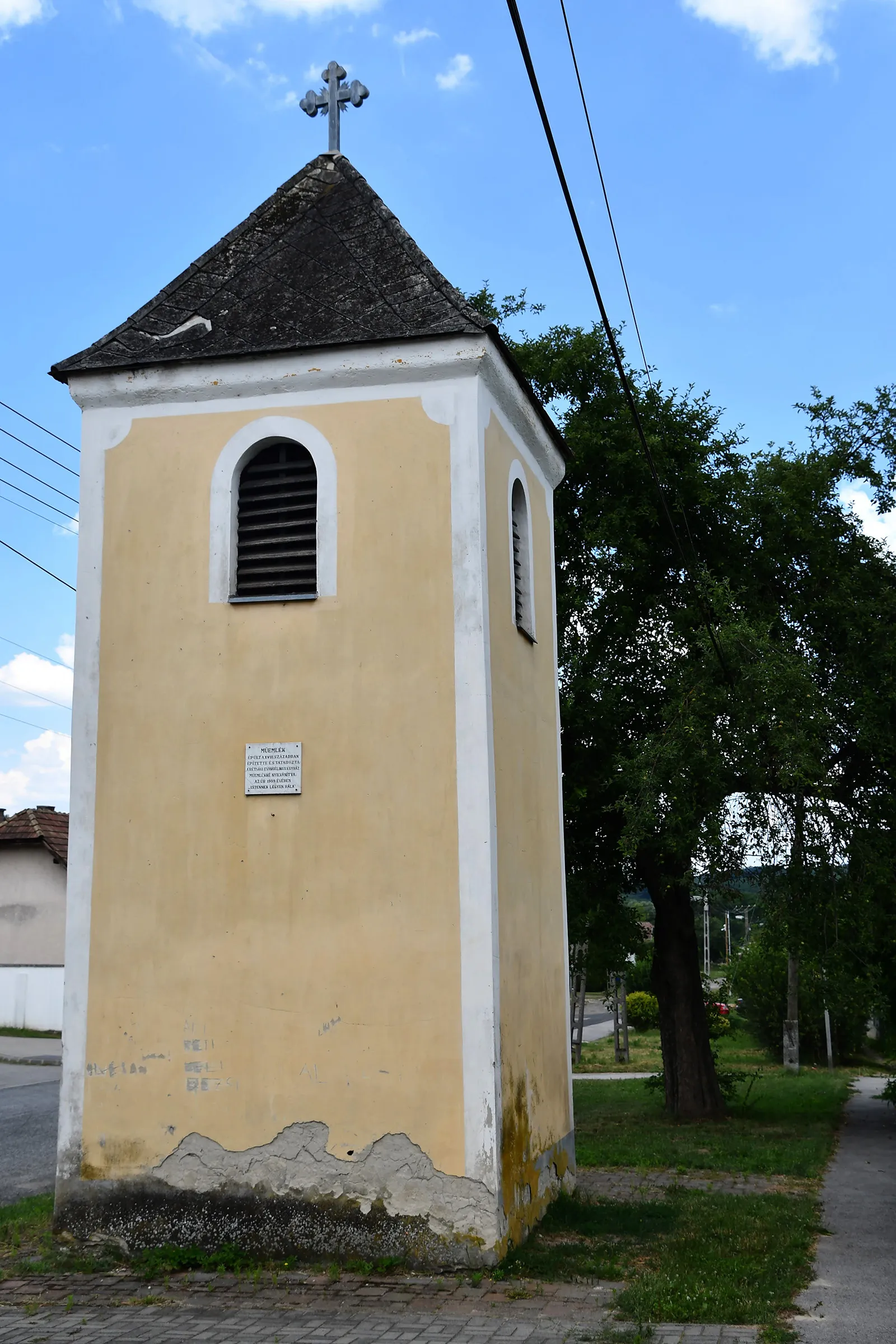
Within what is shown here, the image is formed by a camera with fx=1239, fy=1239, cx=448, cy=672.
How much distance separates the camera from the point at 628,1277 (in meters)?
7.61

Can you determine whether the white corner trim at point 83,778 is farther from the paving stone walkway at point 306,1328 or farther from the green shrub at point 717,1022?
the green shrub at point 717,1022

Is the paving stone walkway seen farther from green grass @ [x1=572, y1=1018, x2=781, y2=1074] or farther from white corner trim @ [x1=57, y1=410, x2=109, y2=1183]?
green grass @ [x1=572, y1=1018, x2=781, y2=1074]

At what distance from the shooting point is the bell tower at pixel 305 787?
802 cm

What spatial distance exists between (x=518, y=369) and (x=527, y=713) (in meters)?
2.70

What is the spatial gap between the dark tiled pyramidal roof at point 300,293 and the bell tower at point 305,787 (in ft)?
0.11

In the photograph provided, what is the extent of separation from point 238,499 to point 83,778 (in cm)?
231

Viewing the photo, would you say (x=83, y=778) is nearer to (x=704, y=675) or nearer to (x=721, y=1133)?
(x=704, y=675)

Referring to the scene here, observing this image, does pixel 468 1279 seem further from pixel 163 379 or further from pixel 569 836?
pixel 569 836

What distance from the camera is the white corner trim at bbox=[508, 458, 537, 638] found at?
9.84 meters

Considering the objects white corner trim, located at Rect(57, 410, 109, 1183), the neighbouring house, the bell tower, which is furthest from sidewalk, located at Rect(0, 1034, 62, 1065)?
the bell tower

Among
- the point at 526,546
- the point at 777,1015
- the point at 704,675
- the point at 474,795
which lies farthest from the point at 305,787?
the point at 777,1015

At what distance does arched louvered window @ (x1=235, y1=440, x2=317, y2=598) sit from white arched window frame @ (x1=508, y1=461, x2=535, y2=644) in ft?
5.66

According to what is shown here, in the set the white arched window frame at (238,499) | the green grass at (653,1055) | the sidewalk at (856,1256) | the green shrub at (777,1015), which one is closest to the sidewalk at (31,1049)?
the green grass at (653,1055)

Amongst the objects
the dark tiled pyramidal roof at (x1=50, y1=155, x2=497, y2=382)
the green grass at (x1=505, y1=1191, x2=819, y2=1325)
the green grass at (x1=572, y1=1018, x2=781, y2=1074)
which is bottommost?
the green grass at (x1=572, y1=1018, x2=781, y2=1074)
